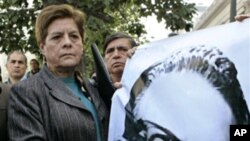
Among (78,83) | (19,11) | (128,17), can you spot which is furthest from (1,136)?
(128,17)

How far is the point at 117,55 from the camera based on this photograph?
13.2 feet

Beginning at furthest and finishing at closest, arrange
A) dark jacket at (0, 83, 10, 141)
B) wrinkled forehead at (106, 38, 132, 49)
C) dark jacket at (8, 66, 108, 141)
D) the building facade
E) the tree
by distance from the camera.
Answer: the building facade
the tree
wrinkled forehead at (106, 38, 132, 49)
dark jacket at (0, 83, 10, 141)
dark jacket at (8, 66, 108, 141)

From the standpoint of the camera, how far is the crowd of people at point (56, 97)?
9.59ft

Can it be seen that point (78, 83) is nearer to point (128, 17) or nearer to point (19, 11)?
point (19, 11)

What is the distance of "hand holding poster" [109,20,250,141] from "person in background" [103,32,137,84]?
0.57m

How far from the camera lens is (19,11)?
1188 centimetres

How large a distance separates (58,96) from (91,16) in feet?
26.5

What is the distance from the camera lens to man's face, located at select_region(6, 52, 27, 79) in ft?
22.5

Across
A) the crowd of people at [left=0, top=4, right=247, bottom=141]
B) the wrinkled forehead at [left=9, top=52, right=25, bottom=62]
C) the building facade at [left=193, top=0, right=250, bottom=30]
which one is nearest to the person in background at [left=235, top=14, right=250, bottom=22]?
the crowd of people at [left=0, top=4, right=247, bottom=141]

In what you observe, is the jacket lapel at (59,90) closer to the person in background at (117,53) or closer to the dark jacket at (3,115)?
the dark jacket at (3,115)

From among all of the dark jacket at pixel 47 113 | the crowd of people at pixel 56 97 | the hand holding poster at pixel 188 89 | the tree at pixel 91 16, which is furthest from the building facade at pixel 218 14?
the dark jacket at pixel 47 113

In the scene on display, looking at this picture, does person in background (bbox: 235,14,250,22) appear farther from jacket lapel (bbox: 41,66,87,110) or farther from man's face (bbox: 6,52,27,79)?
man's face (bbox: 6,52,27,79)

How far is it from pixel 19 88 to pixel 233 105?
3.38 ft

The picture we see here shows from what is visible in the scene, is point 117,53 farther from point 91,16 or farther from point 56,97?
point 91,16
